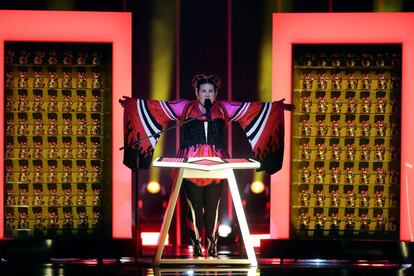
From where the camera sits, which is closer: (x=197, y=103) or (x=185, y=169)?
(x=185, y=169)

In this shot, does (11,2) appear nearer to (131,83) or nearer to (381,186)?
(131,83)

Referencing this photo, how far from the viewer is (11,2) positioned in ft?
21.6

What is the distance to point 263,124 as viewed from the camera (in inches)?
234

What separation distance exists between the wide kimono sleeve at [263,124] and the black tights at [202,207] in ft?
1.59

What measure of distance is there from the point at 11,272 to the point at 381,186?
358 cm

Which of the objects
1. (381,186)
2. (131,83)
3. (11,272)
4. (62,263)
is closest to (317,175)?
(381,186)

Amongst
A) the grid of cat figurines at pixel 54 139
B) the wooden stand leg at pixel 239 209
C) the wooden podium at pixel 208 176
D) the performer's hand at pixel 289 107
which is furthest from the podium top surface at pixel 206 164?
the grid of cat figurines at pixel 54 139

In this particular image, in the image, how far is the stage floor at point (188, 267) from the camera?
537cm

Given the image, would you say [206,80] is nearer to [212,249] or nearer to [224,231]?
[212,249]

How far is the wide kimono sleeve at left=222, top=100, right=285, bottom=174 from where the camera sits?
19.4ft

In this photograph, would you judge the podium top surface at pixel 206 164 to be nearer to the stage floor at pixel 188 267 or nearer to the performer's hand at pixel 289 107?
the performer's hand at pixel 289 107

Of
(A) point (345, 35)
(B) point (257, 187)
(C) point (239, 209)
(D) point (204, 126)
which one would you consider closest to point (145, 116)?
(D) point (204, 126)

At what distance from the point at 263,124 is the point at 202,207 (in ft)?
2.93

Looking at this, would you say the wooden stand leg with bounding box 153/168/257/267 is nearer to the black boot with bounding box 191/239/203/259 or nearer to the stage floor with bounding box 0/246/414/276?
the stage floor with bounding box 0/246/414/276
